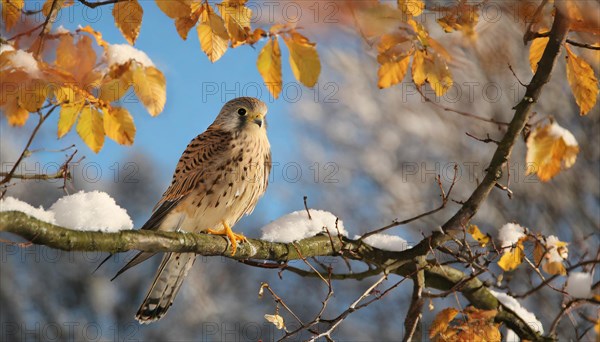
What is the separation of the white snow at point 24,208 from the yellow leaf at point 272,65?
2.93ft

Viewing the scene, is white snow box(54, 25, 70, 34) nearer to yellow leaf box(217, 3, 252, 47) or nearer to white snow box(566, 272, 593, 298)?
yellow leaf box(217, 3, 252, 47)

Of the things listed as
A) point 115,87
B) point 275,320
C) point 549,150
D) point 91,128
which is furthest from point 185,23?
point 549,150

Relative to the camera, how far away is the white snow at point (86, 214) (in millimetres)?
2357

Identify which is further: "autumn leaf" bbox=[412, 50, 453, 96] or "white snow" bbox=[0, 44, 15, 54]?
"autumn leaf" bbox=[412, 50, 453, 96]

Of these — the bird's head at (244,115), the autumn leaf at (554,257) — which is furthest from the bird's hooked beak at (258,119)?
the autumn leaf at (554,257)

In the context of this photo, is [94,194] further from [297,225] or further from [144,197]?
[144,197]

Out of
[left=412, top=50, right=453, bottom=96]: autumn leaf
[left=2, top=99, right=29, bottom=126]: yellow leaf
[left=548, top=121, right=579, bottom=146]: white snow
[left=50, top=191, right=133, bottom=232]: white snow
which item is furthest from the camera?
[left=548, top=121, right=579, bottom=146]: white snow

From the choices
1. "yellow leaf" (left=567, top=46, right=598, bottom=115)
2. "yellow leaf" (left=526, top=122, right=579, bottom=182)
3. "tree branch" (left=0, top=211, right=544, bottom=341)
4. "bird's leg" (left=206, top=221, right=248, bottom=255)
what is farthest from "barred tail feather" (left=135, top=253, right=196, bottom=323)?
"yellow leaf" (left=567, top=46, right=598, bottom=115)

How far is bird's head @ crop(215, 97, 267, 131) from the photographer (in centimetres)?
414

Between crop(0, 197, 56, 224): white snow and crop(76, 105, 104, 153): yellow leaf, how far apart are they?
344mm

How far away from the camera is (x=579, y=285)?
12.0ft

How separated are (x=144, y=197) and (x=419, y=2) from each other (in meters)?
13.9

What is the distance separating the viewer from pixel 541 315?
455 inches

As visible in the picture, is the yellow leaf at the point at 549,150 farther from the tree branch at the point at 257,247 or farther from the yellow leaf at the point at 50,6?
the yellow leaf at the point at 50,6
